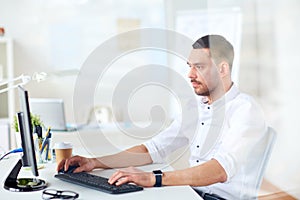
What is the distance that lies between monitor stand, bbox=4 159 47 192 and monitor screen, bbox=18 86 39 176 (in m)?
0.09

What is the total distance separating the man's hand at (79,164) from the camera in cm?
179

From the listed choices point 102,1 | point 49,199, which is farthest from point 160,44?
point 49,199

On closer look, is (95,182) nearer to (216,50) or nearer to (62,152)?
(62,152)

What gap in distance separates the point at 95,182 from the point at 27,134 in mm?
310

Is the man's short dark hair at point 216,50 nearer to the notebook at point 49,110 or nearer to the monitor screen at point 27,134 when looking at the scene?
the monitor screen at point 27,134

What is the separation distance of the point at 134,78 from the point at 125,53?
272 mm

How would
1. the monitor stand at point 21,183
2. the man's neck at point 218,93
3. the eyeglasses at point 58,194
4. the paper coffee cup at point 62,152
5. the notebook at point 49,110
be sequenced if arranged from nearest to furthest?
1. the eyeglasses at point 58,194
2. the monitor stand at point 21,183
3. the paper coffee cup at point 62,152
4. the man's neck at point 218,93
5. the notebook at point 49,110

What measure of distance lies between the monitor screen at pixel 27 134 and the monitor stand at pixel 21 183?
0.29 ft

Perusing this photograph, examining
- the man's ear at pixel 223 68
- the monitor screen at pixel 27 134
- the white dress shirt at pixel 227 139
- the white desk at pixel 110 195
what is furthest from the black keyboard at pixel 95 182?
the man's ear at pixel 223 68

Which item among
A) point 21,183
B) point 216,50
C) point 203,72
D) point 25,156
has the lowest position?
point 21,183

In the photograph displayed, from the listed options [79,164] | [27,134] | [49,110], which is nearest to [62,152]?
[79,164]

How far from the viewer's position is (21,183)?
1604 mm

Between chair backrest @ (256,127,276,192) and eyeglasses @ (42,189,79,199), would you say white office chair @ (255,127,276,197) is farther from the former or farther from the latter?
eyeglasses @ (42,189,79,199)

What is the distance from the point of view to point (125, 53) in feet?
13.6
